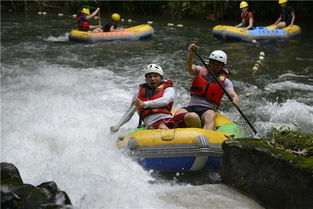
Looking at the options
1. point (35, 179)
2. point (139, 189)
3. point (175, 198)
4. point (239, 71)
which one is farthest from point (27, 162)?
point (239, 71)

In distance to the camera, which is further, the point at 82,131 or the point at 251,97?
the point at 251,97

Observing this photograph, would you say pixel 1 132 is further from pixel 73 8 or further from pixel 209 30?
pixel 73 8

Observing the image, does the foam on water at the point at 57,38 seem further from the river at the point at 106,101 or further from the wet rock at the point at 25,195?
the wet rock at the point at 25,195

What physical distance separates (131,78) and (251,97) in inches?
114

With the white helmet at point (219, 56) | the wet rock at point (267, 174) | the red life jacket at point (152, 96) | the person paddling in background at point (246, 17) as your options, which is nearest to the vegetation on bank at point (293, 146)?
the wet rock at point (267, 174)

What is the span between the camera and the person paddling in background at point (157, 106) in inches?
189

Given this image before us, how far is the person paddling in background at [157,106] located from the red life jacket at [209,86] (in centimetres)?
44

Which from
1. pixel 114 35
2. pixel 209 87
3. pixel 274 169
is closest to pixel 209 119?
pixel 209 87

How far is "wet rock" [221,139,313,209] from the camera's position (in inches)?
127

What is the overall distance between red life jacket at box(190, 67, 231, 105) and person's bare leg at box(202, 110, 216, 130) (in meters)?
0.25

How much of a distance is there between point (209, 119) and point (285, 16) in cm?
907

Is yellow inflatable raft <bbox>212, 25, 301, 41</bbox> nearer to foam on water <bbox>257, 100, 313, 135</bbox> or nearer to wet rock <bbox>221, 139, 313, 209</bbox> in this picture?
foam on water <bbox>257, 100, 313, 135</bbox>

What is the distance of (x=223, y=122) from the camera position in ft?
16.3

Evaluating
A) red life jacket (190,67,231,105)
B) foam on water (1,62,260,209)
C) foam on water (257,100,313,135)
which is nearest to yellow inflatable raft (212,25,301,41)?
foam on water (1,62,260,209)
